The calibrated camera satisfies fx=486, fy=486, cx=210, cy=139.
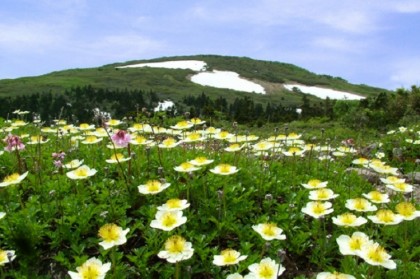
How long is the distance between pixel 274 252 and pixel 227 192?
109 centimetres

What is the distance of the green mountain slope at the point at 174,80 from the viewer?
109 m

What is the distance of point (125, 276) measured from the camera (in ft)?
12.7

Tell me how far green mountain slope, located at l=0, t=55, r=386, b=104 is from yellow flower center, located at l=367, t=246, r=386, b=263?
96.6m

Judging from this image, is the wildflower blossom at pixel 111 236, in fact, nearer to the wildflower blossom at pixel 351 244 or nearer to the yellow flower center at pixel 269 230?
the yellow flower center at pixel 269 230

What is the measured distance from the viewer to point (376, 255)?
11.3 feet

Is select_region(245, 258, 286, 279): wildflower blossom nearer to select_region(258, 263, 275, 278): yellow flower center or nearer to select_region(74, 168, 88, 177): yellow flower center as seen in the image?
select_region(258, 263, 275, 278): yellow flower center

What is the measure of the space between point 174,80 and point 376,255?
12694 cm

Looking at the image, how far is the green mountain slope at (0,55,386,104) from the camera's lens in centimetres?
10940

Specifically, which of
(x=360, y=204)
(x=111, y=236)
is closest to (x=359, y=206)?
(x=360, y=204)

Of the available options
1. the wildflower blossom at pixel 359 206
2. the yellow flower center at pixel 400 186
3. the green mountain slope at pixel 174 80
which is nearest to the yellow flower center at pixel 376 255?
the wildflower blossom at pixel 359 206

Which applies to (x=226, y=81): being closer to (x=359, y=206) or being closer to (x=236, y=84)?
(x=236, y=84)

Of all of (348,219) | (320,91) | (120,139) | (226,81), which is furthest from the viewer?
(320,91)

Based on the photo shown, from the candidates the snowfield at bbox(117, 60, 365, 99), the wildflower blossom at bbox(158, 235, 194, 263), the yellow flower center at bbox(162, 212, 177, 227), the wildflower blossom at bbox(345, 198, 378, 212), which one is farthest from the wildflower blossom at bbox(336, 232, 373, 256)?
the snowfield at bbox(117, 60, 365, 99)

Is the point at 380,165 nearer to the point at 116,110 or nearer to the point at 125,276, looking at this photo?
the point at 125,276
